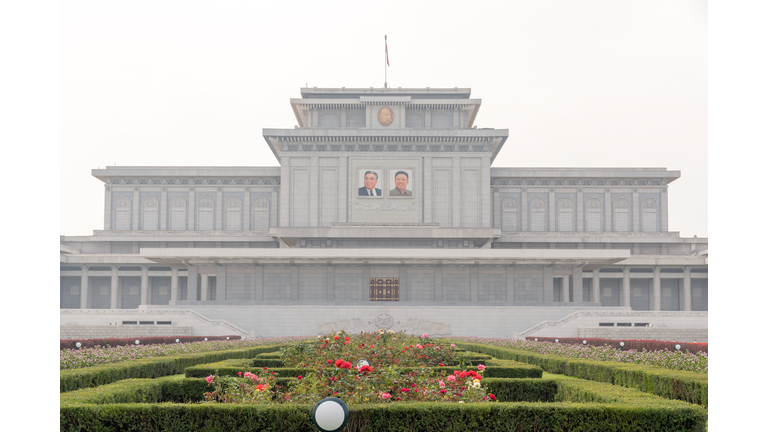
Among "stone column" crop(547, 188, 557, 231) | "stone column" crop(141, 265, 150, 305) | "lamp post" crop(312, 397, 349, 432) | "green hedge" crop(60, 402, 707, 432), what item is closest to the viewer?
"lamp post" crop(312, 397, 349, 432)

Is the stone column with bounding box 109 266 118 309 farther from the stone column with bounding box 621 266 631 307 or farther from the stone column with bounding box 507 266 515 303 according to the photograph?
the stone column with bounding box 621 266 631 307

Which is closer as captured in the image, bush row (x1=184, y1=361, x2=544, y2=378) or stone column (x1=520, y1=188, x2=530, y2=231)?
bush row (x1=184, y1=361, x2=544, y2=378)

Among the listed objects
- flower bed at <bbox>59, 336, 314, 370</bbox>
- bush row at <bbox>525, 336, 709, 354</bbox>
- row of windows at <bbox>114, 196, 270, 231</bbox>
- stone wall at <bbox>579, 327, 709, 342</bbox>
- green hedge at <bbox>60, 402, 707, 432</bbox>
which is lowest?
stone wall at <bbox>579, 327, 709, 342</bbox>

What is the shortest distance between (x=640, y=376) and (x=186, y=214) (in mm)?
50064

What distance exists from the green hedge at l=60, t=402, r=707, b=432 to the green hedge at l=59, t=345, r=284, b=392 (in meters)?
4.05

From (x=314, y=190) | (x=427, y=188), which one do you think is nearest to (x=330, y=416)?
(x=427, y=188)

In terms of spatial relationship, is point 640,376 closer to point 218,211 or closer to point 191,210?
point 218,211

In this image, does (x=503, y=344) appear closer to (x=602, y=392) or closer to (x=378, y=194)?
(x=602, y=392)

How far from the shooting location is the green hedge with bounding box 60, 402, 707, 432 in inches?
341

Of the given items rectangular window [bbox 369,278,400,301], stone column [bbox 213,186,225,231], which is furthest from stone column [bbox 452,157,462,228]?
stone column [bbox 213,186,225,231]

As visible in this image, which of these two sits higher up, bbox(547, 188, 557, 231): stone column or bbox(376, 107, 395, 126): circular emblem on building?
bbox(376, 107, 395, 126): circular emblem on building

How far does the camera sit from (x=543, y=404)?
29.6ft

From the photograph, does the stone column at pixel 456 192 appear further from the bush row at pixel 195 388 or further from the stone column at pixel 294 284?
the bush row at pixel 195 388
